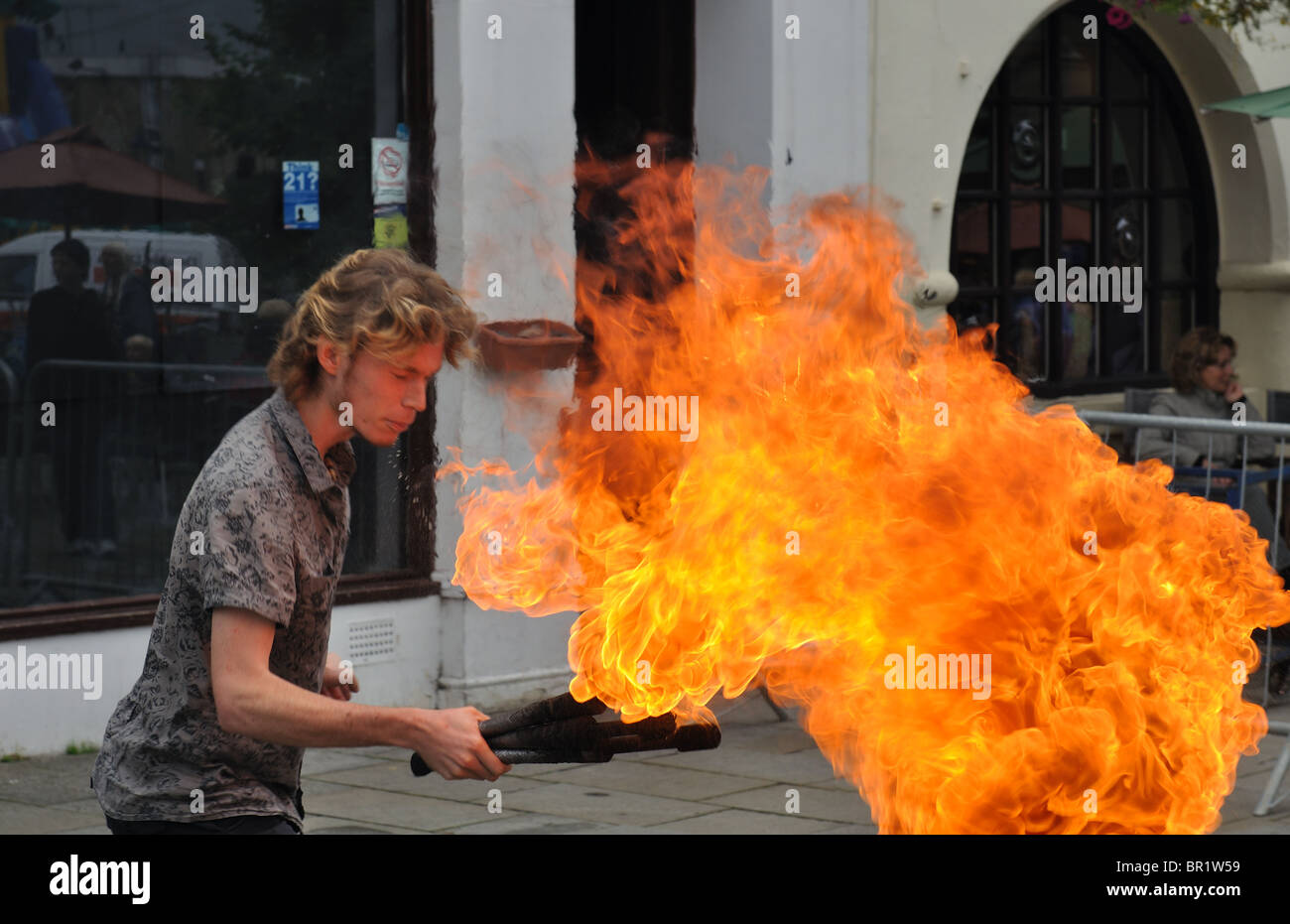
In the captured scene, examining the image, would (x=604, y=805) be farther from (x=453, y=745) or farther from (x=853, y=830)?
(x=453, y=745)

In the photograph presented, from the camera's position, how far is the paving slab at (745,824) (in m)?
7.25

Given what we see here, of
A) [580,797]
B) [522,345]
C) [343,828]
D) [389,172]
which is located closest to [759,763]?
[580,797]

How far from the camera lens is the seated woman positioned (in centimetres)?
914

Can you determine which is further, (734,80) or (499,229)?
(734,80)

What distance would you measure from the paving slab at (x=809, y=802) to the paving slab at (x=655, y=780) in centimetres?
10

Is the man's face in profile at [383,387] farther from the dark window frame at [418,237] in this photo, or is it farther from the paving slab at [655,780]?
the dark window frame at [418,237]

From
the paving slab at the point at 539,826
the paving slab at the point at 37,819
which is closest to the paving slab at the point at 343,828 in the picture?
the paving slab at the point at 539,826

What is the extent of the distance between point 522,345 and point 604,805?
2479 millimetres

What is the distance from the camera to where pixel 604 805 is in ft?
25.2

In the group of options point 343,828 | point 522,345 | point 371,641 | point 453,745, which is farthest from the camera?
point 522,345

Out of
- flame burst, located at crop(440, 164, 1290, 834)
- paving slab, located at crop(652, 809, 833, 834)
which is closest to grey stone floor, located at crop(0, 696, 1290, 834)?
paving slab, located at crop(652, 809, 833, 834)

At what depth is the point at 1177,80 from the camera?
1309cm
